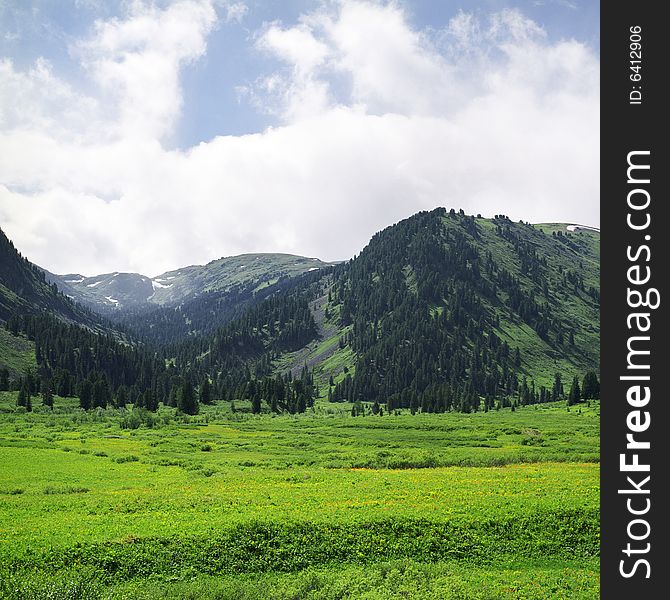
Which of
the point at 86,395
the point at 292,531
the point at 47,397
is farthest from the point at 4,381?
the point at 292,531

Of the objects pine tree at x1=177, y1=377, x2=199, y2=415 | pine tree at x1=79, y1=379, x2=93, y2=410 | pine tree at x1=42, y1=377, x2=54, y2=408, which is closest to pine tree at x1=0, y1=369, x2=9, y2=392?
pine tree at x1=42, y1=377, x2=54, y2=408

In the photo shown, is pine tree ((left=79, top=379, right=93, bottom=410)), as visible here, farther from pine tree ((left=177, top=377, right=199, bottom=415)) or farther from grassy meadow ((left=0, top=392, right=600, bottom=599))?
grassy meadow ((left=0, top=392, right=600, bottom=599))

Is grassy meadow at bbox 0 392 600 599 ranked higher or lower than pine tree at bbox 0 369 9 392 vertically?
higher

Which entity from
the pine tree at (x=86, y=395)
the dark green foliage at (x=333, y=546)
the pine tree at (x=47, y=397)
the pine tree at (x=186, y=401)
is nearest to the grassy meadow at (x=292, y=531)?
the dark green foliage at (x=333, y=546)

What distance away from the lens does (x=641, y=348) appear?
14.7 metres

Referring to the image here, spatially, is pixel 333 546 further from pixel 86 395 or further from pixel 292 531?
pixel 86 395

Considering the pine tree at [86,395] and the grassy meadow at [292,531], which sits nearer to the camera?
the grassy meadow at [292,531]

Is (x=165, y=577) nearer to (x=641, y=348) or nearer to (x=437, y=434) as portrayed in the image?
(x=641, y=348)

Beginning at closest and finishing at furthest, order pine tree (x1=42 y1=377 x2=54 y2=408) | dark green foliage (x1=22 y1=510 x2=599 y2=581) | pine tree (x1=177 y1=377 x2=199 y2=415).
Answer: dark green foliage (x1=22 y1=510 x2=599 y2=581) → pine tree (x1=42 y1=377 x2=54 y2=408) → pine tree (x1=177 y1=377 x2=199 y2=415)

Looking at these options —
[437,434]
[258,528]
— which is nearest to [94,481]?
[258,528]

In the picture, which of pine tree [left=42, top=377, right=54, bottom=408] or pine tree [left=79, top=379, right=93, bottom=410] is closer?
pine tree [left=42, top=377, right=54, bottom=408]

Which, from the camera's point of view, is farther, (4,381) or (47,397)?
(4,381)

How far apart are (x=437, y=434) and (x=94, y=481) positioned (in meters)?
76.8

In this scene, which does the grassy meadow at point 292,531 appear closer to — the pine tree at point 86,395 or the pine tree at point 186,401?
the pine tree at point 186,401
